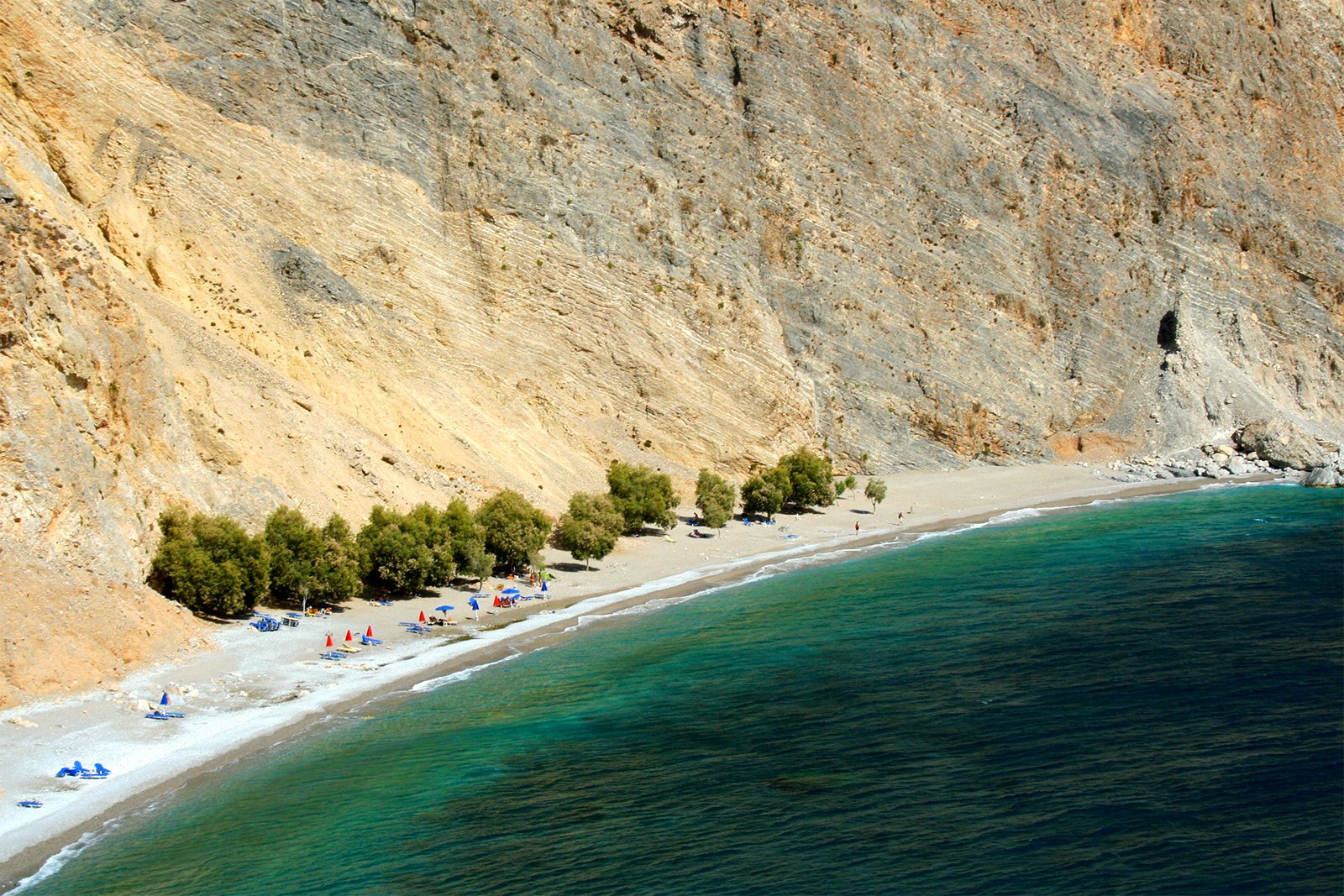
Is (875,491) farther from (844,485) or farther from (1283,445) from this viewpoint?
(1283,445)

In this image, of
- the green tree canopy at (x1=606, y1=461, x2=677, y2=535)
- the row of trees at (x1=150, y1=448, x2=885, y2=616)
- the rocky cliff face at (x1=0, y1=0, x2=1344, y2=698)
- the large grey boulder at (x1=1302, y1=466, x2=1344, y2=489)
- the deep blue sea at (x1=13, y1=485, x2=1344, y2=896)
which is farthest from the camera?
the large grey boulder at (x1=1302, y1=466, x2=1344, y2=489)

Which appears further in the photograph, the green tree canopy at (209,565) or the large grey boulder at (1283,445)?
the large grey boulder at (1283,445)

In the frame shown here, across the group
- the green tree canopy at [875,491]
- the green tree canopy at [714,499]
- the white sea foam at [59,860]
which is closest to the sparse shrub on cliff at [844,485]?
the green tree canopy at [875,491]

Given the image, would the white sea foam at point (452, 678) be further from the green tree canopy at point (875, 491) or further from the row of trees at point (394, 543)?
the green tree canopy at point (875, 491)

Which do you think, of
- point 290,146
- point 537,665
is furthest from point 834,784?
point 290,146

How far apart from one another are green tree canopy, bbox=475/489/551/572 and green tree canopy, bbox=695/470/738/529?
10936 mm

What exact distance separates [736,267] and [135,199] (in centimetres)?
3044

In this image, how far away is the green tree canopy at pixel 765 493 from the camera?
52406 millimetres

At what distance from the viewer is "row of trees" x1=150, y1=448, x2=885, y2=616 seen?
2983 cm

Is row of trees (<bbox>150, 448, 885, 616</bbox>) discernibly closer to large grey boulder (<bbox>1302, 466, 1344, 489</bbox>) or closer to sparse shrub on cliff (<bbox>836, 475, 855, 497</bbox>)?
sparse shrub on cliff (<bbox>836, 475, 855, 497</bbox>)

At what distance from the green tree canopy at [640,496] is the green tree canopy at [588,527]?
2060 mm

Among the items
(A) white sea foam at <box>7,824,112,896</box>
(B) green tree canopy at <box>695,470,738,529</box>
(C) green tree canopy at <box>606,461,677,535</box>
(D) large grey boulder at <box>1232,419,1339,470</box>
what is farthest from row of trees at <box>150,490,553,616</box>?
(D) large grey boulder at <box>1232,419,1339,470</box>

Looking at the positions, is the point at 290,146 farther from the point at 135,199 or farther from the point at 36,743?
the point at 36,743

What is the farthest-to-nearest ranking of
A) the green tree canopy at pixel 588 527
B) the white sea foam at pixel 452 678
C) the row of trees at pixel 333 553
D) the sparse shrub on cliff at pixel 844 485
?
the sparse shrub on cliff at pixel 844 485 < the green tree canopy at pixel 588 527 < the row of trees at pixel 333 553 < the white sea foam at pixel 452 678
